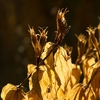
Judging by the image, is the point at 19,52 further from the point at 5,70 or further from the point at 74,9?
the point at 74,9

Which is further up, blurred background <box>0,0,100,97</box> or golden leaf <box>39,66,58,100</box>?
blurred background <box>0,0,100,97</box>

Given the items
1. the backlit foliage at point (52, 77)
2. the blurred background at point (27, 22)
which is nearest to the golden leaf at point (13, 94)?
the backlit foliage at point (52, 77)

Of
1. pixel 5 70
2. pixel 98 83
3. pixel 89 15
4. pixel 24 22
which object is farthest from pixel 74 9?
pixel 98 83

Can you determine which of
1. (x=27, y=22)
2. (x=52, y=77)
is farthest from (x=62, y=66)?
(x=27, y=22)

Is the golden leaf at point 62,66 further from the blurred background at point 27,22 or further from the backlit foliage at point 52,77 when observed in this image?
the blurred background at point 27,22

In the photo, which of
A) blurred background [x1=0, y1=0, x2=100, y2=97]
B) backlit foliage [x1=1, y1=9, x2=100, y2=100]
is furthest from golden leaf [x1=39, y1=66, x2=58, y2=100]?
blurred background [x1=0, y1=0, x2=100, y2=97]

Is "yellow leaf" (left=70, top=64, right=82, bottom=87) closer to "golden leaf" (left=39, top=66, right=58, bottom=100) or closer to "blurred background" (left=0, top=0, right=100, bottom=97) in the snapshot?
"golden leaf" (left=39, top=66, right=58, bottom=100)
